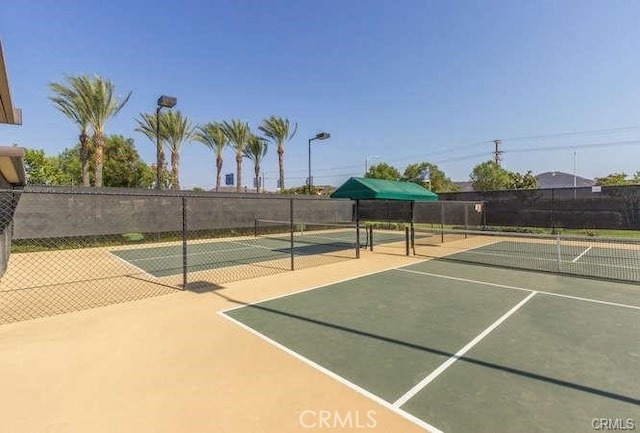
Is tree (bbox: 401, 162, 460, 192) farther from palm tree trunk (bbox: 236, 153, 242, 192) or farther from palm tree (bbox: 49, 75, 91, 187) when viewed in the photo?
palm tree (bbox: 49, 75, 91, 187)

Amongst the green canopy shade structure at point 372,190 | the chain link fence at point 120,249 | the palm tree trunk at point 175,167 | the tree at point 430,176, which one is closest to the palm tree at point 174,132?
the palm tree trunk at point 175,167

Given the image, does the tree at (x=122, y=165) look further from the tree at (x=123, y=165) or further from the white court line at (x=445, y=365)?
the white court line at (x=445, y=365)

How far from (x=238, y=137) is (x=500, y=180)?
34.6 m

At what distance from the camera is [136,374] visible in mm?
4113

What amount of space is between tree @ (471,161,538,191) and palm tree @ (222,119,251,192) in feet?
106

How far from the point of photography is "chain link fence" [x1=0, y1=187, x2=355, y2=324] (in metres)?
8.04

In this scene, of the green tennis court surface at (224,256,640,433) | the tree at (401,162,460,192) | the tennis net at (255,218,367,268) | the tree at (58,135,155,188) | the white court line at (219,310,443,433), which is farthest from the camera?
the tree at (401,162,460,192)

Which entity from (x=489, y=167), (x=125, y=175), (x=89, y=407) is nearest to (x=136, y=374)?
(x=89, y=407)

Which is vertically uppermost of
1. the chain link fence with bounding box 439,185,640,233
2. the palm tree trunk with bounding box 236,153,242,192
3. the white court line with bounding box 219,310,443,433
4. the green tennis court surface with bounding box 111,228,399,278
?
the palm tree trunk with bounding box 236,153,242,192

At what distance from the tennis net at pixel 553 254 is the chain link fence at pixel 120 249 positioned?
179 inches

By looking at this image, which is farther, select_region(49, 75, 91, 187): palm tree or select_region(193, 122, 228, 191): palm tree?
select_region(193, 122, 228, 191): palm tree

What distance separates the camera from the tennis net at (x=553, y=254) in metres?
9.68

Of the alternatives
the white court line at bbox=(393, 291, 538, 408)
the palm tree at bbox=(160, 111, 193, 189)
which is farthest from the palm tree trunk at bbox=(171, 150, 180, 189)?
the white court line at bbox=(393, 291, 538, 408)

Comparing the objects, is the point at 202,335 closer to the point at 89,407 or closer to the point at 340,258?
the point at 89,407
